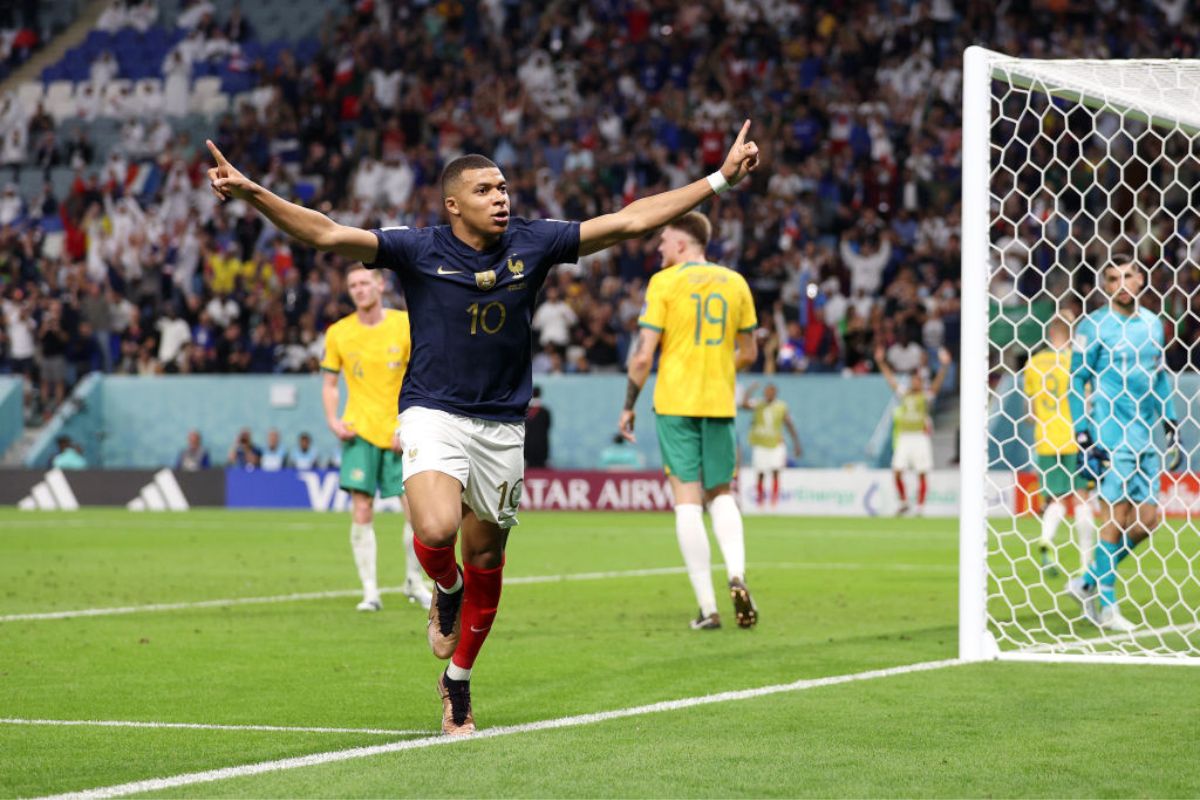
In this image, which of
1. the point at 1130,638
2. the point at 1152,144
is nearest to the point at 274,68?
the point at 1152,144

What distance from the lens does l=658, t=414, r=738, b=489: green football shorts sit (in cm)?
1069

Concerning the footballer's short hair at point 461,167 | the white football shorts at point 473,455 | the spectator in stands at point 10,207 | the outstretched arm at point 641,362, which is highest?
the spectator in stands at point 10,207

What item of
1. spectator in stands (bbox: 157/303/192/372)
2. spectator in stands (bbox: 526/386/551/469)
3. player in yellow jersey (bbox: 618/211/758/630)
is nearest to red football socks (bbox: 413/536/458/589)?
player in yellow jersey (bbox: 618/211/758/630)

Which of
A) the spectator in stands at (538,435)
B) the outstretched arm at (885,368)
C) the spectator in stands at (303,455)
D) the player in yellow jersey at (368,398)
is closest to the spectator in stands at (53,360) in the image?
the spectator in stands at (303,455)

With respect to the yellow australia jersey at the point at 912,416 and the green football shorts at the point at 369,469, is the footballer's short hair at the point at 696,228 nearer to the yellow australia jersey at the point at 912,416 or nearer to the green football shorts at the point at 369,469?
the green football shorts at the point at 369,469

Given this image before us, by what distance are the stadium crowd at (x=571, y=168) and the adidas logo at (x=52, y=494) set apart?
2.53 meters

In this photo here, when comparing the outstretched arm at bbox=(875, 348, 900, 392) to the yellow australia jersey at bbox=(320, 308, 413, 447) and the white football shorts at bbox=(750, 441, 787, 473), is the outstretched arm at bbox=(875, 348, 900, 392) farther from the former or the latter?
the yellow australia jersey at bbox=(320, 308, 413, 447)

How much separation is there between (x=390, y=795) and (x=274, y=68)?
32190mm

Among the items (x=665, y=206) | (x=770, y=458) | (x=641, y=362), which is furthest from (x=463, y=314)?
(x=770, y=458)

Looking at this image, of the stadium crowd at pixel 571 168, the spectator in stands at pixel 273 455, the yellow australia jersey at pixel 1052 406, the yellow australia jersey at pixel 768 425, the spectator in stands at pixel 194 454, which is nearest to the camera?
the yellow australia jersey at pixel 1052 406

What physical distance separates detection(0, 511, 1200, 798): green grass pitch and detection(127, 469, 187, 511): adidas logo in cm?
1352

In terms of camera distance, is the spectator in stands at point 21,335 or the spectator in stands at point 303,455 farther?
the spectator in stands at point 21,335

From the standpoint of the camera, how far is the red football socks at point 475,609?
6645 millimetres

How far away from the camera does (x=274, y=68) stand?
3588 cm
